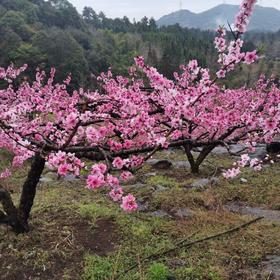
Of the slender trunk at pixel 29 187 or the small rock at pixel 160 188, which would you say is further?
the small rock at pixel 160 188

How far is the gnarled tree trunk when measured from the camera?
6.02 metres

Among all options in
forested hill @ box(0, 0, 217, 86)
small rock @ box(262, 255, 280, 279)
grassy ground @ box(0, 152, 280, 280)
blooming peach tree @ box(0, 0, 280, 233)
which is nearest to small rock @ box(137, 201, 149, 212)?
grassy ground @ box(0, 152, 280, 280)

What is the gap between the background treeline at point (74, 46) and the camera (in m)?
40.9

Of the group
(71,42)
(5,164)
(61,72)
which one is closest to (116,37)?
(71,42)

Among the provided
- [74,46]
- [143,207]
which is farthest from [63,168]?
[74,46]

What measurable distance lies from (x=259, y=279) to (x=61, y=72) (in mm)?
37978

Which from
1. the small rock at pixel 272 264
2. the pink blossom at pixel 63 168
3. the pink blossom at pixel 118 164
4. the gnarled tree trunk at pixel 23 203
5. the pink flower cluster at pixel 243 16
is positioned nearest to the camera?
the pink blossom at pixel 63 168

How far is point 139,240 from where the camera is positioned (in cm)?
639

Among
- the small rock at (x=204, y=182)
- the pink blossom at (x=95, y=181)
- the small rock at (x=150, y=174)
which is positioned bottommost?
the small rock at (x=150, y=174)

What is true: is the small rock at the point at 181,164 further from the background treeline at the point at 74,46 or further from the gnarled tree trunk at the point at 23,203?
the background treeline at the point at 74,46

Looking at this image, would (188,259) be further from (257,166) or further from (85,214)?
(85,214)

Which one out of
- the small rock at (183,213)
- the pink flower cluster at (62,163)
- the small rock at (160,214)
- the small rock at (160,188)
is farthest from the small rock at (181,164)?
the pink flower cluster at (62,163)

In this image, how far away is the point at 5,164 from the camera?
14.5 meters

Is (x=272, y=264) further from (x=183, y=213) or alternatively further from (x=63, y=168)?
(x=63, y=168)
